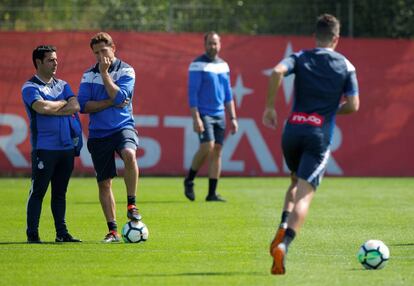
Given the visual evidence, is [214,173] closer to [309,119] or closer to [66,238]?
A: [66,238]

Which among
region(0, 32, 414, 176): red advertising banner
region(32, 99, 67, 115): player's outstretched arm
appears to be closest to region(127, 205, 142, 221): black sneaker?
region(32, 99, 67, 115): player's outstretched arm

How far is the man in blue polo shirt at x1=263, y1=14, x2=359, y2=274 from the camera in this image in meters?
9.20

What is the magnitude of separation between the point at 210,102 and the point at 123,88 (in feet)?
17.4

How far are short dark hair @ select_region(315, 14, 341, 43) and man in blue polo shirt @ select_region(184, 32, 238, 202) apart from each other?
716 centimetres

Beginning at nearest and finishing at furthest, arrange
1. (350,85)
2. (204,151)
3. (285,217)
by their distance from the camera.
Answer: (350,85) < (285,217) < (204,151)

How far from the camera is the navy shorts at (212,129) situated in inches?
653

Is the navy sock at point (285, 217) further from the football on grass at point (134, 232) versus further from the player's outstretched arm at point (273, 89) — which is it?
the football on grass at point (134, 232)

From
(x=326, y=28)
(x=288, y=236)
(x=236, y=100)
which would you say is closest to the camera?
(x=288, y=236)

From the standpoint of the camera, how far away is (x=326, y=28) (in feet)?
30.6

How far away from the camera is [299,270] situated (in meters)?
9.25

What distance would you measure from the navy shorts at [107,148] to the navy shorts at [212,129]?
501 cm

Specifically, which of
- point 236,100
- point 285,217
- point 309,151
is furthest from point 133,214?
point 236,100

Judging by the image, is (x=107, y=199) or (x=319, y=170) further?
(x=107, y=199)

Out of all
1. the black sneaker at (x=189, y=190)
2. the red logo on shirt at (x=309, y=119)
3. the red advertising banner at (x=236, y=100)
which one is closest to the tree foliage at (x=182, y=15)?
the red advertising banner at (x=236, y=100)
